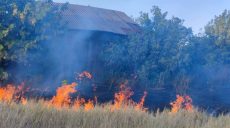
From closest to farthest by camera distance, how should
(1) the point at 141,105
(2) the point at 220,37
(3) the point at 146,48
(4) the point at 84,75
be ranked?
1. (1) the point at 141,105
2. (4) the point at 84,75
3. (3) the point at 146,48
4. (2) the point at 220,37

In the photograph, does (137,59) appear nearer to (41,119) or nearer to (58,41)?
(58,41)

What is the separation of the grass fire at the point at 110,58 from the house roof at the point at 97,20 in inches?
2.5

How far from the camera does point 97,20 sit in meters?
24.5

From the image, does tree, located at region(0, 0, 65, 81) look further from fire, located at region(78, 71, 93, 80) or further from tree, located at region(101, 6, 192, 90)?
tree, located at region(101, 6, 192, 90)

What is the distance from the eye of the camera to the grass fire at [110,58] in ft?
55.1

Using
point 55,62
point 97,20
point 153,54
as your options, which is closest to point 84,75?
point 55,62

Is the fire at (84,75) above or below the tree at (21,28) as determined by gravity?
below

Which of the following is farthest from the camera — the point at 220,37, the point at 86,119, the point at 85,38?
the point at 220,37

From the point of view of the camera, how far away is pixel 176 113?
9.83m

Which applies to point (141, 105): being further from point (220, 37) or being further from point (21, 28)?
point (220, 37)

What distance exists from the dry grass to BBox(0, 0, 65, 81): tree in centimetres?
858

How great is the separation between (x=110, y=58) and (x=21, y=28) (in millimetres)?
6187

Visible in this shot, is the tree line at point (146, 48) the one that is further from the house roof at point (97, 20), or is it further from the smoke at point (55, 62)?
the house roof at point (97, 20)

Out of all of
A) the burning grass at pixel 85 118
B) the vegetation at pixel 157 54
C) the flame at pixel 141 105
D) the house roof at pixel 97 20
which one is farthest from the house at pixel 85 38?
the burning grass at pixel 85 118
